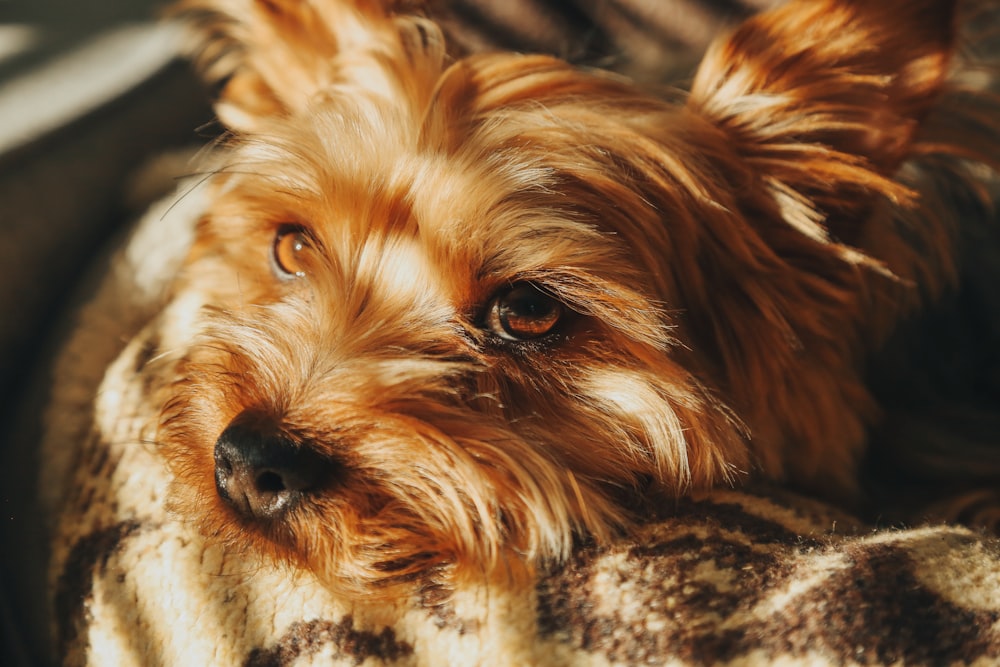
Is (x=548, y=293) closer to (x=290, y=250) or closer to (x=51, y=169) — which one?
(x=290, y=250)

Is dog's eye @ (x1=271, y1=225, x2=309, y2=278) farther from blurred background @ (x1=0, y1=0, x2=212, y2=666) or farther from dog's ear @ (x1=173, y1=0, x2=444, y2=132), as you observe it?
blurred background @ (x1=0, y1=0, x2=212, y2=666)

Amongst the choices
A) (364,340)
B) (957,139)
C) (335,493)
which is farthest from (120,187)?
(957,139)

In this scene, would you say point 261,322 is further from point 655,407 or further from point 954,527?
point 954,527

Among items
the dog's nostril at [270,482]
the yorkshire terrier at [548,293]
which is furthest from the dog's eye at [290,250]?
the dog's nostril at [270,482]

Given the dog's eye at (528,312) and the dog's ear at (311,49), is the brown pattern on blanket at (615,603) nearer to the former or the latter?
the dog's eye at (528,312)

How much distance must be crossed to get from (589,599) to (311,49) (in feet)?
5.62

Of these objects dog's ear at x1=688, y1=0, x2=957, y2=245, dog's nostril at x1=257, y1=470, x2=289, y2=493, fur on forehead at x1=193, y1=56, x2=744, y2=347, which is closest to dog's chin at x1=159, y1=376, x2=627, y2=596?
dog's nostril at x1=257, y1=470, x2=289, y2=493

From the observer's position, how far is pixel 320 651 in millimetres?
1468

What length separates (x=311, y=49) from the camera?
2346 mm

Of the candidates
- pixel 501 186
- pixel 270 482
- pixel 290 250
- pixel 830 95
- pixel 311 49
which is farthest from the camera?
pixel 311 49

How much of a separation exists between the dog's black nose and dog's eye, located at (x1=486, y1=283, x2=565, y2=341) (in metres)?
0.49

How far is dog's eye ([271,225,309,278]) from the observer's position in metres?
2.03

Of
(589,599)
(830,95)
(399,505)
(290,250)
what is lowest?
(589,599)

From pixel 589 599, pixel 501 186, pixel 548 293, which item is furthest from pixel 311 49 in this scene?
pixel 589 599
